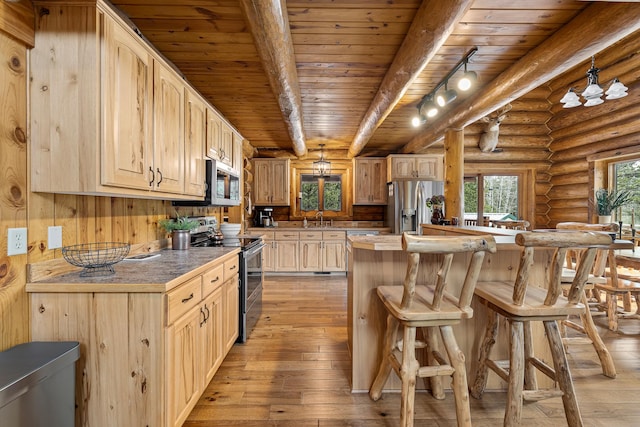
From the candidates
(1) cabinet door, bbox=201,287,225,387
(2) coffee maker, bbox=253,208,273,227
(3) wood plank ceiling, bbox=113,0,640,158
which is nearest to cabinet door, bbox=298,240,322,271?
(2) coffee maker, bbox=253,208,273,227

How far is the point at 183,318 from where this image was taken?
1.60m

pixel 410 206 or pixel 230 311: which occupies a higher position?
pixel 410 206

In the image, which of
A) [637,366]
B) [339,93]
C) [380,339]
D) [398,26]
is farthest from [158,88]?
[637,366]

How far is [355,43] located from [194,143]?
154cm

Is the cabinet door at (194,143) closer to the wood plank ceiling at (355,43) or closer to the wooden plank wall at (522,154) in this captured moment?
the wood plank ceiling at (355,43)

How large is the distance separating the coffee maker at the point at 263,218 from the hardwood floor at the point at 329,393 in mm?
2960

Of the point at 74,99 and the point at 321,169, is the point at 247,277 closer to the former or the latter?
the point at 74,99

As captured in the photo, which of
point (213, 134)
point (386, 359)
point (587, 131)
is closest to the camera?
point (386, 359)

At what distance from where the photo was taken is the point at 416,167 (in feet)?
17.8

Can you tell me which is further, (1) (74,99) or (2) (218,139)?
(2) (218,139)

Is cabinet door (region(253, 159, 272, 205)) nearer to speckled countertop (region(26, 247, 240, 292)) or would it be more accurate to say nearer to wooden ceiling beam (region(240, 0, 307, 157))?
wooden ceiling beam (region(240, 0, 307, 157))

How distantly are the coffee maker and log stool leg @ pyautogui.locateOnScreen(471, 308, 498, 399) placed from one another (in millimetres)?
4406

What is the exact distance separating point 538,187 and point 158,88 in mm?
6812

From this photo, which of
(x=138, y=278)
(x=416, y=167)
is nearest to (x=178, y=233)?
(x=138, y=278)
